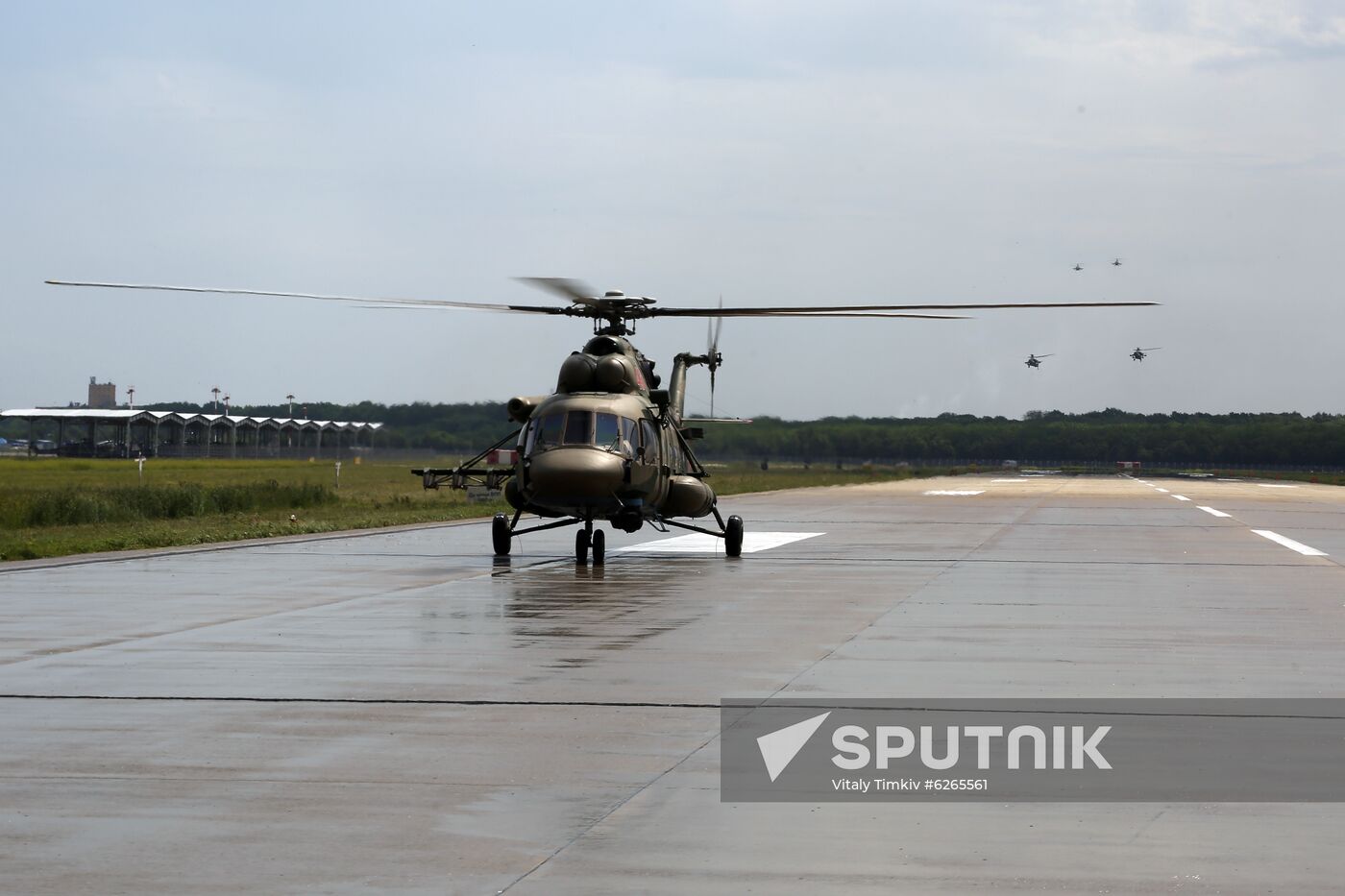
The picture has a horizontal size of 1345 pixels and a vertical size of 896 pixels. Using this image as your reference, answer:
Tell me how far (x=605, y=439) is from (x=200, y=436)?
424 feet

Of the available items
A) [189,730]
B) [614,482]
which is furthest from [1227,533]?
[189,730]

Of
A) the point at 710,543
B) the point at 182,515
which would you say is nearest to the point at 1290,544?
the point at 710,543

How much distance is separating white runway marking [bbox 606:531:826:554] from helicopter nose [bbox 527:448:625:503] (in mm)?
5700

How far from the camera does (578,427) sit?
73.9ft

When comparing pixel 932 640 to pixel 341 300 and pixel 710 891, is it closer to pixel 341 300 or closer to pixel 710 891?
pixel 710 891

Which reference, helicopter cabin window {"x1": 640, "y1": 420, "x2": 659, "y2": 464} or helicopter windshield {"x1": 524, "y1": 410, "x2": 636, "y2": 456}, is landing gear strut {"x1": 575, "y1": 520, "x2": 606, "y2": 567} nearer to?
helicopter cabin window {"x1": 640, "y1": 420, "x2": 659, "y2": 464}

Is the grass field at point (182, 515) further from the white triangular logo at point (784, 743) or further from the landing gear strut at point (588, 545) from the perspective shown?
the white triangular logo at point (784, 743)

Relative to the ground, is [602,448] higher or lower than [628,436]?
lower

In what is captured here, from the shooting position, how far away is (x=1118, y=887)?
608cm

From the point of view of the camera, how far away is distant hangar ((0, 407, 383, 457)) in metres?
136

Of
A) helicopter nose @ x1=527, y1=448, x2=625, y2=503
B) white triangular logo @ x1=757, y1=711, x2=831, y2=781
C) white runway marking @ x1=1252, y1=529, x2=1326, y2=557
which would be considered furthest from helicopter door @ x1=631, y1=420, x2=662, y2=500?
white triangular logo @ x1=757, y1=711, x2=831, y2=781

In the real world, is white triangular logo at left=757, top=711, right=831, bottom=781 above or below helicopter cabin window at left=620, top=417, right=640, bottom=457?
below

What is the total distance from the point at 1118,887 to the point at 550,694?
5.61 metres

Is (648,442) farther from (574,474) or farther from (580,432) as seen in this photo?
(574,474)
